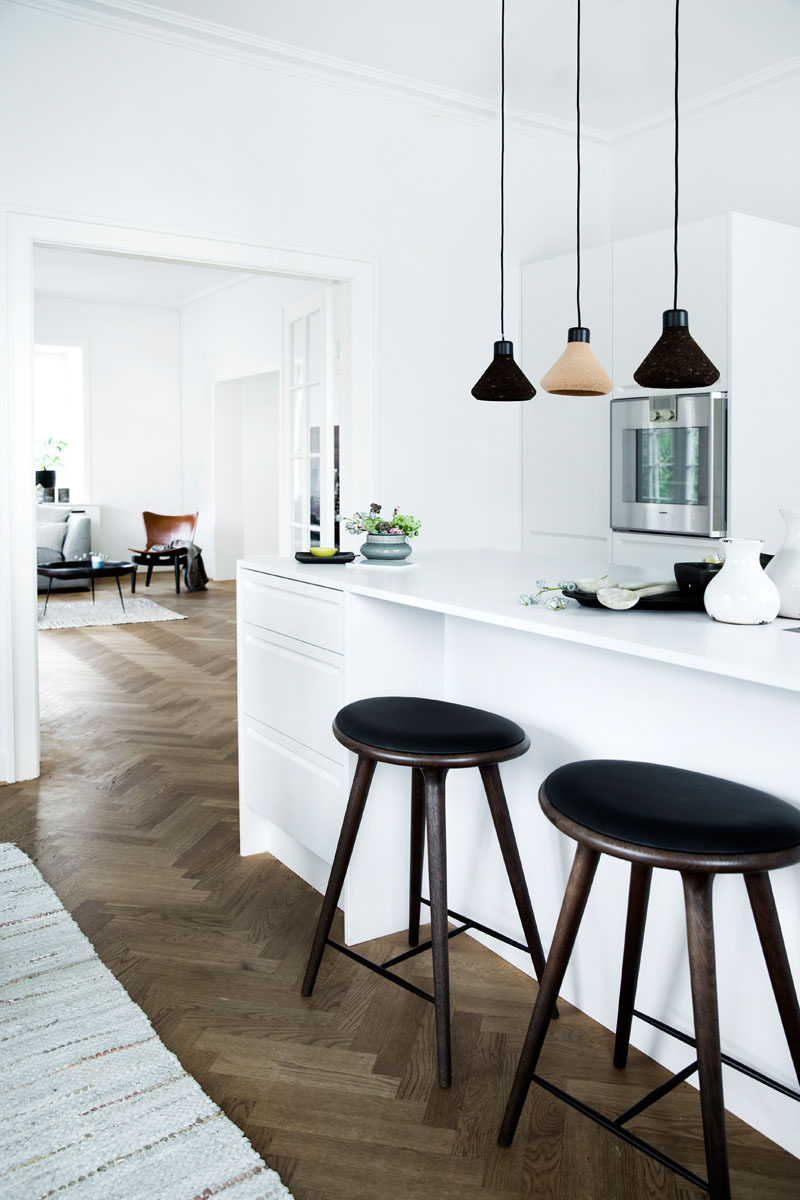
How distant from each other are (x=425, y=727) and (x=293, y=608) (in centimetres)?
75

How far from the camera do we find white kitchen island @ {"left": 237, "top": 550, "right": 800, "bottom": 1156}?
5.46 feet

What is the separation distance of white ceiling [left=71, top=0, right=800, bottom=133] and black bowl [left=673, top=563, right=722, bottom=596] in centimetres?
294

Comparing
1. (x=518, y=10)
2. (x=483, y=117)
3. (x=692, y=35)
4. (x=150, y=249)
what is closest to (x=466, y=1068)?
(x=150, y=249)

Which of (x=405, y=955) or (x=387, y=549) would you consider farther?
(x=387, y=549)

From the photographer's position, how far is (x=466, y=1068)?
1.94 meters

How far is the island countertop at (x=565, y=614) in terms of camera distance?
1422 millimetres

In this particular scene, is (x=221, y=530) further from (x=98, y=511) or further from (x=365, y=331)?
(x=365, y=331)

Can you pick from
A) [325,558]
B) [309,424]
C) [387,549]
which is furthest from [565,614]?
[309,424]

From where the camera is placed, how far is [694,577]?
1859 mm

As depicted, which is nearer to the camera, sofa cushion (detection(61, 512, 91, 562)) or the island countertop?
the island countertop

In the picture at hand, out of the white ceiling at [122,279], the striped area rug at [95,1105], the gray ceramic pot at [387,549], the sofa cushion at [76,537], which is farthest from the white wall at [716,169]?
the sofa cushion at [76,537]

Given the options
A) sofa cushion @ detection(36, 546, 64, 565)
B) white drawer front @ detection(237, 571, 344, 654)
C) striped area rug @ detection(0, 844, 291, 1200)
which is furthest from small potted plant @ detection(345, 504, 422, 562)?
sofa cushion @ detection(36, 546, 64, 565)

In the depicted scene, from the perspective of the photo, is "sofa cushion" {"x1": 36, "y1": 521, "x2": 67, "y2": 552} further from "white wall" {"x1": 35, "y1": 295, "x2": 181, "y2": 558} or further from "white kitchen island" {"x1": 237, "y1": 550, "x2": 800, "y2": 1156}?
"white kitchen island" {"x1": 237, "y1": 550, "x2": 800, "y2": 1156}

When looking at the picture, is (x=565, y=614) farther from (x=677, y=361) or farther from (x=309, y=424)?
(x=309, y=424)
